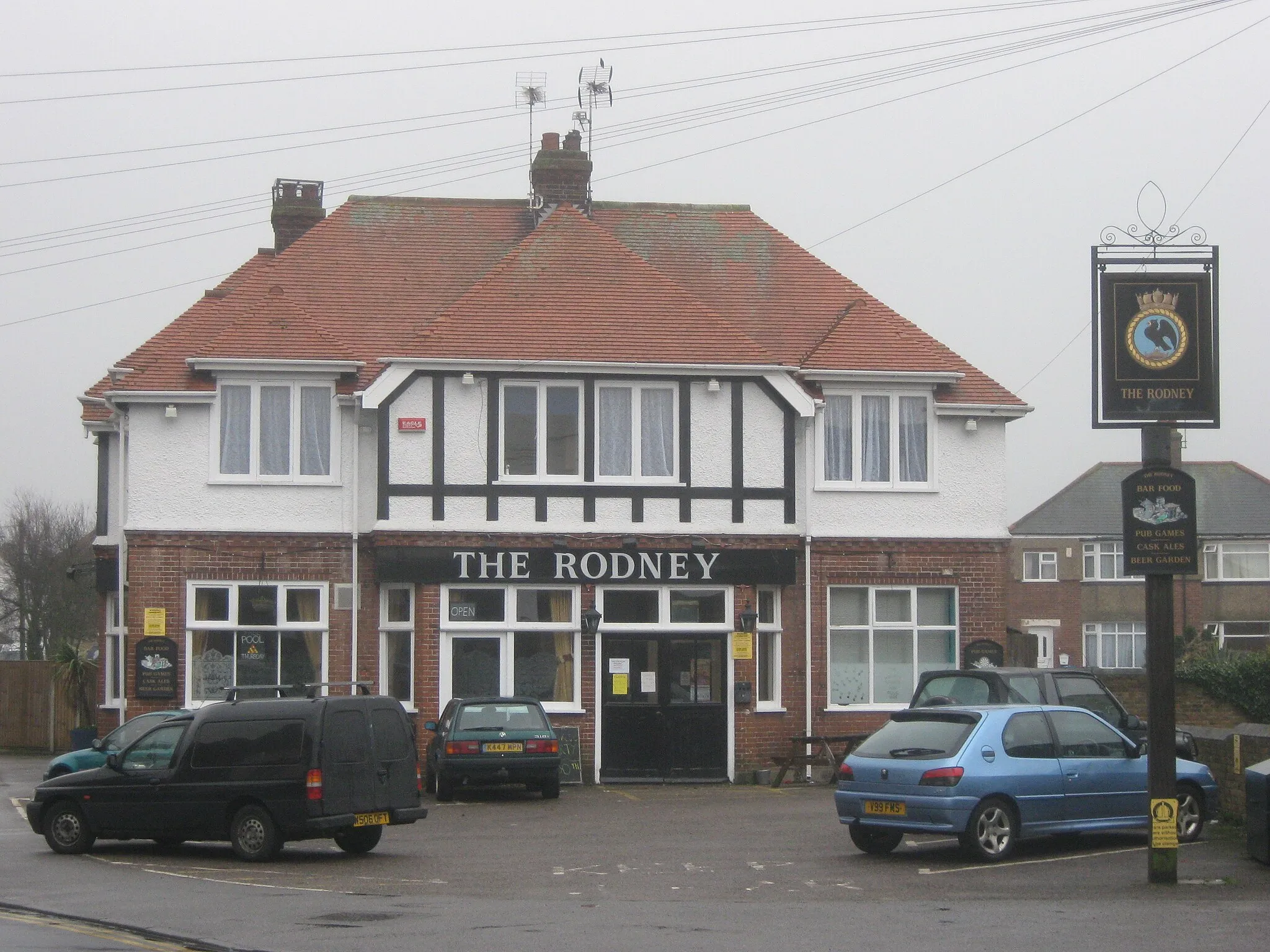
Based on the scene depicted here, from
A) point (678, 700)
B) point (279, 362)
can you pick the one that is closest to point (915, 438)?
point (678, 700)

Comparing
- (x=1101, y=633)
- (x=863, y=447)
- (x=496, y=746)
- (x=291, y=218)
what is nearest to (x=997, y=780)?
(x=496, y=746)

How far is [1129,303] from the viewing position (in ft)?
51.6

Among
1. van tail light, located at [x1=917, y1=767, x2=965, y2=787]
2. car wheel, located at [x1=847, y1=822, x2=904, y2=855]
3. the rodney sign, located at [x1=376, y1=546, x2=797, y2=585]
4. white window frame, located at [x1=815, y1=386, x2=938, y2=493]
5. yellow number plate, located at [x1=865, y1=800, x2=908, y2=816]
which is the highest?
white window frame, located at [x1=815, y1=386, x2=938, y2=493]

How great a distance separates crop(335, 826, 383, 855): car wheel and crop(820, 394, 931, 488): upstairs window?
40.2ft

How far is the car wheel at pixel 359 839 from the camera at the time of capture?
17.8 m

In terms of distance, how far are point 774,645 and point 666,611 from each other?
6.44 ft

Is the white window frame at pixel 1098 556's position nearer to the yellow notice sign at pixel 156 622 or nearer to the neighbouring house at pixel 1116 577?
the neighbouring house at pixel 1116 577

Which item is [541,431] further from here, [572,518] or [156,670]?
[156,670]

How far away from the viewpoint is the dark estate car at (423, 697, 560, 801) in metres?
23.6

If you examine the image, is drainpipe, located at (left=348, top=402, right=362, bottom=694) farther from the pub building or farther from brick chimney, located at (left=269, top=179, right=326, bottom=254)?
brick chimney, located at (left=269, top=179, right=326, bottom=254)

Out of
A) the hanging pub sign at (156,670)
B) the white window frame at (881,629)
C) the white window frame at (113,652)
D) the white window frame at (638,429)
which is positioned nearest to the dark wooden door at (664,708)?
the white window frame at (881,629)

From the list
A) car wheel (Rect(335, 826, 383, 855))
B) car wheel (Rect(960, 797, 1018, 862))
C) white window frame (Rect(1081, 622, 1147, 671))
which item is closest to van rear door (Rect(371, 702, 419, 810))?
car wheel (Rect(335, 826, 383, 855))

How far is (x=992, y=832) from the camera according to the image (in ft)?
52.9

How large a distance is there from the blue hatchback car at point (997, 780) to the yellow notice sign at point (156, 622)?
13530mm
